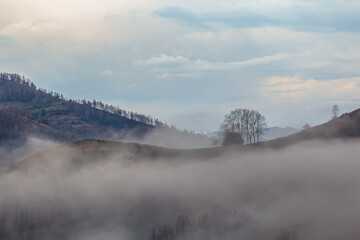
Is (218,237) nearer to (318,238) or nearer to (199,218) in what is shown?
(199,218)

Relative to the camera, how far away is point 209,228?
19562 centimetres

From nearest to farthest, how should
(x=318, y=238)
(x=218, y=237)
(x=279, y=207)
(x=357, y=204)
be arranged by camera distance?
(x=318, y=238), (x=357, y=204), (x=279, y=207), (x=218, y=237)

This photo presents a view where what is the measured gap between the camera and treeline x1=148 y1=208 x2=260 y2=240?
182950mm

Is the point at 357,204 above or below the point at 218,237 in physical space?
above

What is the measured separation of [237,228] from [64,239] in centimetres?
8249

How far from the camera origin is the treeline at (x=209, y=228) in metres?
183

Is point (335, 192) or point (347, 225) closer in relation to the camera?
point (347, 225)

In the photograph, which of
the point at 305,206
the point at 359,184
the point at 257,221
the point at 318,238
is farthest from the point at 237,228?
the point at 359,184

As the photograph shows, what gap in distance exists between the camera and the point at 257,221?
177 metres

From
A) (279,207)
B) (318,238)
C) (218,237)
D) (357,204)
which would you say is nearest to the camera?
(318,238)

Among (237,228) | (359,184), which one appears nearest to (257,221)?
(237,228)

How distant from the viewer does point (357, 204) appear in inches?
6772

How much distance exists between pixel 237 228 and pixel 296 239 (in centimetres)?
3841

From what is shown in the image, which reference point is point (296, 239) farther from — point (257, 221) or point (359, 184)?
point (359, 184)
